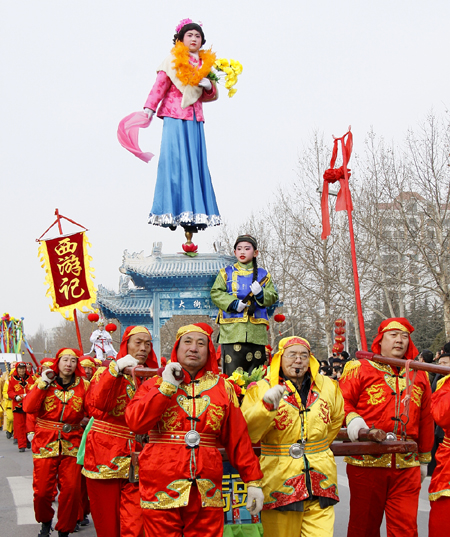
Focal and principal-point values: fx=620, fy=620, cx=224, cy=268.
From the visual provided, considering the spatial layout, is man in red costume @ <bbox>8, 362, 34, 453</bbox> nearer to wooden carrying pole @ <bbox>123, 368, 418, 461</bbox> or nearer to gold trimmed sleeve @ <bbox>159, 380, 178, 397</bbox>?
wooden carrying pole @ <bbox>123, 368, 418, 461</bbox>

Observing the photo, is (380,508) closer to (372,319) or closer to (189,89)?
(189,89)

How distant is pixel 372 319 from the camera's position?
97.1 ft

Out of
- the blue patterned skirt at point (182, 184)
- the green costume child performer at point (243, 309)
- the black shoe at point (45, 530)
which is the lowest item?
the black shoe at point (45, 530)

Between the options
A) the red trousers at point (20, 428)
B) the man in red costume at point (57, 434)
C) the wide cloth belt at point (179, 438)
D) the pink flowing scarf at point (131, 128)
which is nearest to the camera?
the wide cloth belt at point (179, 438)

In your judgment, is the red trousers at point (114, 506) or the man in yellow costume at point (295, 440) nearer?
the man in yellow costume at point (295, 440)

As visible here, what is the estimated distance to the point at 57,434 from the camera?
20.1ft

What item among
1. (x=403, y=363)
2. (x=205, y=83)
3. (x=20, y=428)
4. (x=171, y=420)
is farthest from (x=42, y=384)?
(x=20, y=428)

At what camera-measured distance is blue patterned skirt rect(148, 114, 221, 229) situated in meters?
7.95

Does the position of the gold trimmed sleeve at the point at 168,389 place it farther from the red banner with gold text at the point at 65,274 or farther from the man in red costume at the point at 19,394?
the man in red costume at the point at 19,394

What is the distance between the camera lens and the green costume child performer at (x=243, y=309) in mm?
6113

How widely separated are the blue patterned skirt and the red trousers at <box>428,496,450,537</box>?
4.69 m

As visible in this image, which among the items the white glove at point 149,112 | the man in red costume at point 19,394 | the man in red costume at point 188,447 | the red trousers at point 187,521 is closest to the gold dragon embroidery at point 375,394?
the man in red costume at point 188,447

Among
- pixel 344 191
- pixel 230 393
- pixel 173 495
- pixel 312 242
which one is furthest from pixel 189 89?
pixel 312 242

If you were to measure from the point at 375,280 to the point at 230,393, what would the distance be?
1664cm
